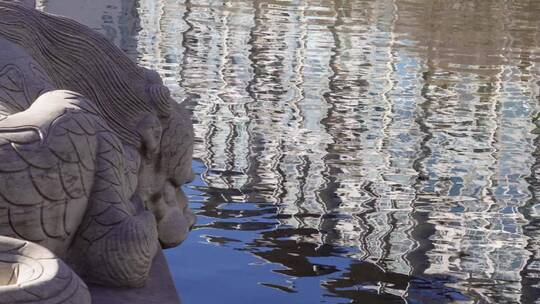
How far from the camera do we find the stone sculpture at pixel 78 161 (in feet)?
8.09

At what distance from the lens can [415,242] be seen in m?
6.83

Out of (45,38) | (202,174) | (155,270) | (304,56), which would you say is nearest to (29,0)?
(45,38)

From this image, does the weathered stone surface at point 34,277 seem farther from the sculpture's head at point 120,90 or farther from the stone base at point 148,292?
the sculpture's head at point 120,90

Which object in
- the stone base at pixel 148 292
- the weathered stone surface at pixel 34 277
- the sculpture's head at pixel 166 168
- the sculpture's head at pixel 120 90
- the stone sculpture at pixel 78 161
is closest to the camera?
the weathered stone surface at pixel 34 277

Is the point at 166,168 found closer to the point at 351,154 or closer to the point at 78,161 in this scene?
the point at 78,161

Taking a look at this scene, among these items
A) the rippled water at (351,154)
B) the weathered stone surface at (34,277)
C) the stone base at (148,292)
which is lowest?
the rippled water at (351,154)

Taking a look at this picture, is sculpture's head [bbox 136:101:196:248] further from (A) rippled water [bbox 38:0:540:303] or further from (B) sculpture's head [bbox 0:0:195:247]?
(A) rippled water [bbox 38:0:540:303]

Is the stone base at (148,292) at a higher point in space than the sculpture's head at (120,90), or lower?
lower

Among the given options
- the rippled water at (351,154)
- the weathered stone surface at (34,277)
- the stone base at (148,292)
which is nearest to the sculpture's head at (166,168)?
the stone base at (148,292)

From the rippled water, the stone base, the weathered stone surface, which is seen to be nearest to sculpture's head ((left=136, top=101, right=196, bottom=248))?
the stone base

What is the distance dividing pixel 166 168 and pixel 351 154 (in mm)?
5478

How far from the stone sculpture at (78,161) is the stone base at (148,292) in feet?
0.10

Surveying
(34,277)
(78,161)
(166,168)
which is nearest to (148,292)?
(78,161)

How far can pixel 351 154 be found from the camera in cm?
899
